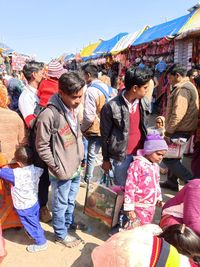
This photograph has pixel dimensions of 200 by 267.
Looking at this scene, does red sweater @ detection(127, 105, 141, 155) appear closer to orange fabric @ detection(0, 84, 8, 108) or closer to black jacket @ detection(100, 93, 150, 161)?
black jacket @ detection(100, 93, 150, 161)

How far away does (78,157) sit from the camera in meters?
2.70

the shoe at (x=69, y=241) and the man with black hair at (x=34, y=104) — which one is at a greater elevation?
the man with black hair at (x=34, y=104)

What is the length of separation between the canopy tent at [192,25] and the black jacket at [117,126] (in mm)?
5148

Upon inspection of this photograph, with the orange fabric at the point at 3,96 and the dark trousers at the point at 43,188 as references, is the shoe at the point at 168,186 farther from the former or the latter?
the orange fabric at the point at 3,96

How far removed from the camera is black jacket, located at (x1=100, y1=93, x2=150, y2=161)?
272 centimetres

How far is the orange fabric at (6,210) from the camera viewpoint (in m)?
3.05

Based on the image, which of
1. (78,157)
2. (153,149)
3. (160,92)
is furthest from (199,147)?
(160,92)

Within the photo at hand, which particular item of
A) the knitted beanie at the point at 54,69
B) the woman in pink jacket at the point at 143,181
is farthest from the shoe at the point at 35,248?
the knitted beanie at the point at 54,69

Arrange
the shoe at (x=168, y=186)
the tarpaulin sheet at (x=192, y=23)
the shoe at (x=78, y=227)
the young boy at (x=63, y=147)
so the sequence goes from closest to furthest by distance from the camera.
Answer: the young boy at (x=63, y=147) → the shoe at (x=78, y=227) → the shoe at (x=168, y=186) → the tarpaulin sheet at (x=192, y=23)

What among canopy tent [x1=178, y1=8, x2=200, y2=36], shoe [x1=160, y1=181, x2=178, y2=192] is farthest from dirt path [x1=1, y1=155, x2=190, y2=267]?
canopy tent [x1=178, y1=8, x2=200, y2=36]

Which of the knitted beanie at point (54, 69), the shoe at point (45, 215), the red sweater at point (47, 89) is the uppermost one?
the knitted beanie at point (54, 69)

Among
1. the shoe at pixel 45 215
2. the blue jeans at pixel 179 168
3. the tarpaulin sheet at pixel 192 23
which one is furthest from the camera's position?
the tarpaulin sheet at pixel 192 23

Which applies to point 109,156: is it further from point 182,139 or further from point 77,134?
point 182,139

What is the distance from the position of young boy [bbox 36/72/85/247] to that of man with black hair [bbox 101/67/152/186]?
300 mm
